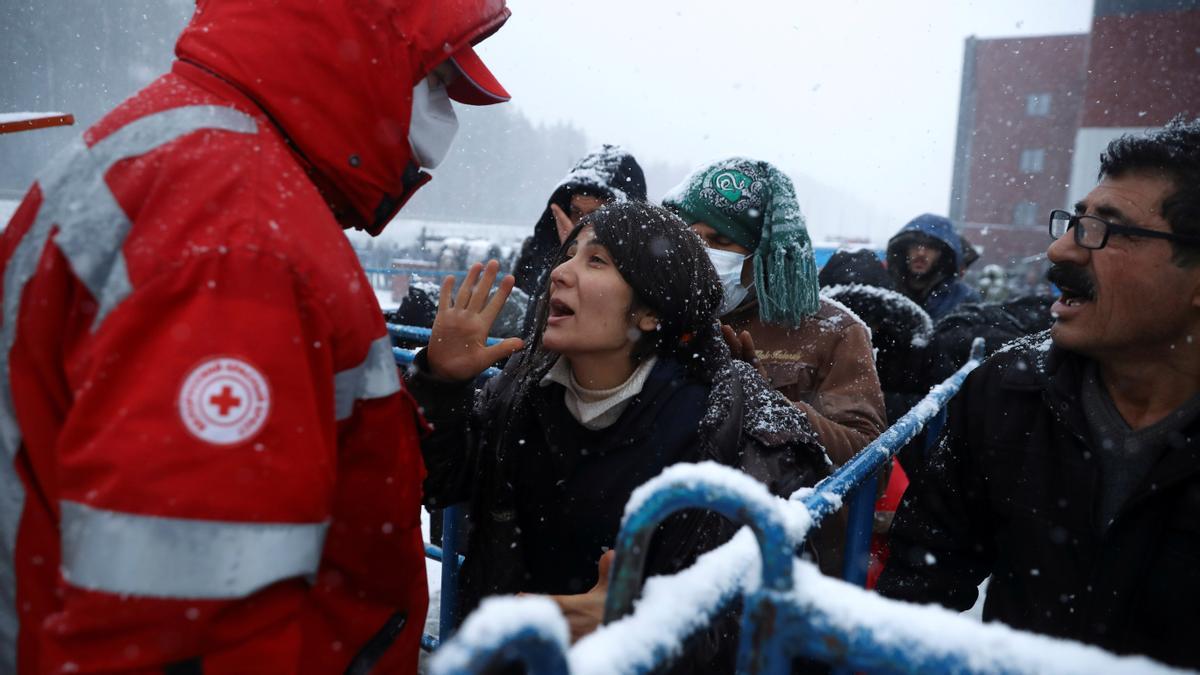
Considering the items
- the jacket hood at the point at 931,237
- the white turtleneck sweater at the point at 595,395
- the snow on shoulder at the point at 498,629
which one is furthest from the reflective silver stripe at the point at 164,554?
the jacket hood at the point at 931,237

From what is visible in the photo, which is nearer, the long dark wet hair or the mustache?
the mustache

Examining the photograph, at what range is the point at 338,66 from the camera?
120 cm

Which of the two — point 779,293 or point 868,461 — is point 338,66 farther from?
point 779,293

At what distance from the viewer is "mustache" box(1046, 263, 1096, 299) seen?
1739mm

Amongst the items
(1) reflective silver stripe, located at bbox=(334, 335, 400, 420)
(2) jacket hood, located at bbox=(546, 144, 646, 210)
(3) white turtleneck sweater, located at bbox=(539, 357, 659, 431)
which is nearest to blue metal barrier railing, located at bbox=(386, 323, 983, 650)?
(3) white turtleneck sweater, located at bbox=(539, 357, 659, 431)

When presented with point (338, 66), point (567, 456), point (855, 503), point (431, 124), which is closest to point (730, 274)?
point (855, 503)

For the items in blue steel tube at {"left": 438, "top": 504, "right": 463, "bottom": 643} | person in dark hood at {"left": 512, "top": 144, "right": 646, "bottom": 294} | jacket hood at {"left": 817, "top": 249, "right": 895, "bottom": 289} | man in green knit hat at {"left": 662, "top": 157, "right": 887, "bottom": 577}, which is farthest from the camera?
jacket hood at {"left": 817, "top": 249, "right": 895, "bottom": 289}

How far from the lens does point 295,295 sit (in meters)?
1.03

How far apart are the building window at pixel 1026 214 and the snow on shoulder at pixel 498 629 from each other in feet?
163

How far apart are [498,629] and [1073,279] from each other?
5.53 ft

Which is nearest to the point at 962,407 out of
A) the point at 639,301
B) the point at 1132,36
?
the point at 639,301

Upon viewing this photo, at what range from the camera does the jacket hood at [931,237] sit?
520 cm

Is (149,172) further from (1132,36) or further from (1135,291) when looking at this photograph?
(1132,36)

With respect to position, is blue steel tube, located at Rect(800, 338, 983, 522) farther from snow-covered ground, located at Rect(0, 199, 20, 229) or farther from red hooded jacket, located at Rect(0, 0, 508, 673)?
snow-covered ground, located at Rect(0, 199, 20, 229)
